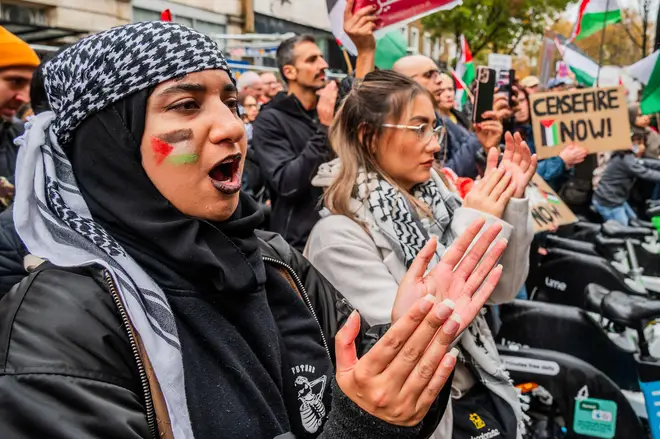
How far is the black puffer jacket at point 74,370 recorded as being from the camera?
100 centimetres

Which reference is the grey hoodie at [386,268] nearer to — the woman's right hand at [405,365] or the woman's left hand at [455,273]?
the woman's left hand at [455,273]

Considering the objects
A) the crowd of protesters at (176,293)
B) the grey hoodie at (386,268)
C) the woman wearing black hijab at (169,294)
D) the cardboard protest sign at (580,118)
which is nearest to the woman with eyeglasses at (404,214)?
the grey hoodie at (386,268)

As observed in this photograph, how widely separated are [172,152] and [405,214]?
1.15m

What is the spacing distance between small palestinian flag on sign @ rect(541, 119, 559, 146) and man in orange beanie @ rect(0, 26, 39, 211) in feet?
11.2

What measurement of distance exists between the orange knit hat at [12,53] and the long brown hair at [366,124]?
174 centimetres

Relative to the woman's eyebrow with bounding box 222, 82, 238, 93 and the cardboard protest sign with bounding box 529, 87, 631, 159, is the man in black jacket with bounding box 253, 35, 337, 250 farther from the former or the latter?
the woman's eyebrow with bounding box 222, 82, 238, 93

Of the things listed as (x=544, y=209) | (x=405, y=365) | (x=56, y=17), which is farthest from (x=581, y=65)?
(x=56, y=17)

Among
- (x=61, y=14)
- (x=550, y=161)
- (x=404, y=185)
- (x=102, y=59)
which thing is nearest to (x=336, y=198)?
(x=404, y=185)

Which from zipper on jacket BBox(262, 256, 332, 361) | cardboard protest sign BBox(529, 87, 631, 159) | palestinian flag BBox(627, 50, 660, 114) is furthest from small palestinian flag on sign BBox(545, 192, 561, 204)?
zipper on jacket BBox(262, 256, 332, 361)

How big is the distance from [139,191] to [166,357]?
1.26 feet

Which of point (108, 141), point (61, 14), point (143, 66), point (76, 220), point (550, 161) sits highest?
point (61, 14)

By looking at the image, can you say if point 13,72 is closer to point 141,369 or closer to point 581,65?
point 141,369

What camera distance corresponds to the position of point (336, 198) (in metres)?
2.33

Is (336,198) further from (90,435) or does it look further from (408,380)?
(90,435)
